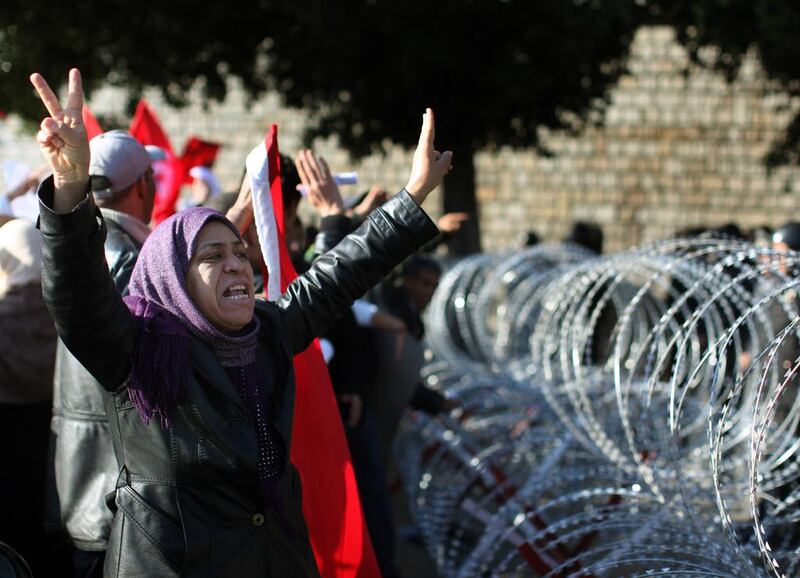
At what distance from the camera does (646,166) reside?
64.1 ft

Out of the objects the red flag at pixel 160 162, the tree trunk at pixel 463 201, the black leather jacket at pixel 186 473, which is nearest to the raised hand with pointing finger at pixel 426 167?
the black leather jacket at pixel 186 473

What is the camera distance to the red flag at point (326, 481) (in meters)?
3.55

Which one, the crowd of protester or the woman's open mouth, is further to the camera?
the woman's open mouth

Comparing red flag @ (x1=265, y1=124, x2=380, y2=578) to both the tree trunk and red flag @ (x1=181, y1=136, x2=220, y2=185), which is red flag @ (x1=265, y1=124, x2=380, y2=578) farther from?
the tree trunk

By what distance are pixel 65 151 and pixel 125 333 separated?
41cm

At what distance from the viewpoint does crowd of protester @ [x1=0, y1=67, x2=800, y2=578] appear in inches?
105

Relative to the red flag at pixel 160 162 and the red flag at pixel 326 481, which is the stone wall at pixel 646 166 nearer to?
the red flag at pixel 160 162

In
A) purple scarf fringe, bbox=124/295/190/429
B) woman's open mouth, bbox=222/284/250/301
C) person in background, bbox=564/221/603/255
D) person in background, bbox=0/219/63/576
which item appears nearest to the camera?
purple scarf fringe, bbox=124/295/190/429

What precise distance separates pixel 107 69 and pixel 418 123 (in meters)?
3.05

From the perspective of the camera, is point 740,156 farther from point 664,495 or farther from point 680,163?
point 664,495

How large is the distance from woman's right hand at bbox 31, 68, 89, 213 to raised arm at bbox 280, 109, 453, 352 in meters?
0.76

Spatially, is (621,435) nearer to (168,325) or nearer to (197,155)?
(168,325)

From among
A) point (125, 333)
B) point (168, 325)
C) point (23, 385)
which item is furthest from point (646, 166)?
point (125, 333)

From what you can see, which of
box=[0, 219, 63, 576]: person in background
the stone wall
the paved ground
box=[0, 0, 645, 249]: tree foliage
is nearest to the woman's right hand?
box=[0, 219, 63, 576]: person in background
